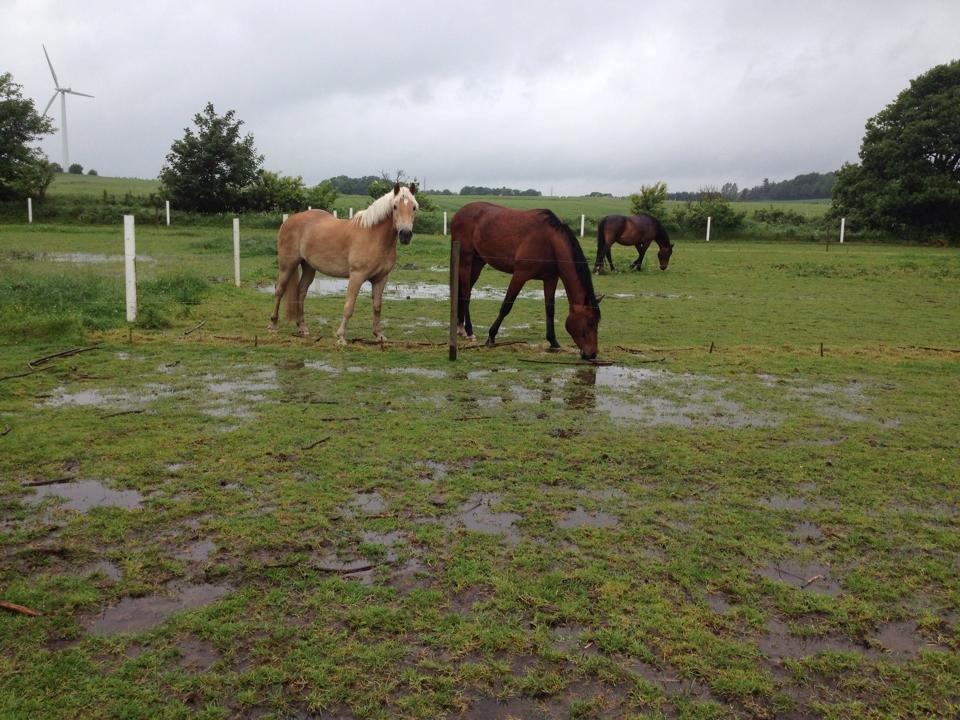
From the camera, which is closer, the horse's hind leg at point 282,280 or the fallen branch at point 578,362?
the fallen branch at point 578,362

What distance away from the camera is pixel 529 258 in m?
8.90

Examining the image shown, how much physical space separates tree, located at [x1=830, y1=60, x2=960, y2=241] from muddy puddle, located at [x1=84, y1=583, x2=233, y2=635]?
34525mm

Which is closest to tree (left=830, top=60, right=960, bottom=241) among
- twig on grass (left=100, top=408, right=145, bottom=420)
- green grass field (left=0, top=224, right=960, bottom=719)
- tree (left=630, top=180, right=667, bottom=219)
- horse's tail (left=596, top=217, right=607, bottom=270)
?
tree (left=630, top=180, right=667, bottom=219)

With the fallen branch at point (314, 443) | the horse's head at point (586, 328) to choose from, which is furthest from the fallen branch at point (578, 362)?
the fallen branch at point (314, 443)

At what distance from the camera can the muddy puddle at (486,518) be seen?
368cm

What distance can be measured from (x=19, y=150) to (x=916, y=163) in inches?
1650

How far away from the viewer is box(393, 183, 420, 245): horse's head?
26.9 feet

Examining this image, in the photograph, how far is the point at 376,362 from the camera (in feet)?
25.3

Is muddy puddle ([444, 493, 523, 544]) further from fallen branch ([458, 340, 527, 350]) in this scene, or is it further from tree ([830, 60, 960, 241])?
tree ([830, 60, 960, 241])

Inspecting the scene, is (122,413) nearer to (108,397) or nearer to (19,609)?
(108,397)

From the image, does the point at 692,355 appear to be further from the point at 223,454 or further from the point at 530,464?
the point at 223,454

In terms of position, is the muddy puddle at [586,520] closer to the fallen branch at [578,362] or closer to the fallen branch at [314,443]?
the fallen branch at [314,443]

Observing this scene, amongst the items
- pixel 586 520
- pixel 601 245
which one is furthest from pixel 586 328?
pixel 601 245

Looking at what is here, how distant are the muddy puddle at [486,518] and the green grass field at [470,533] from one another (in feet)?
0.07
